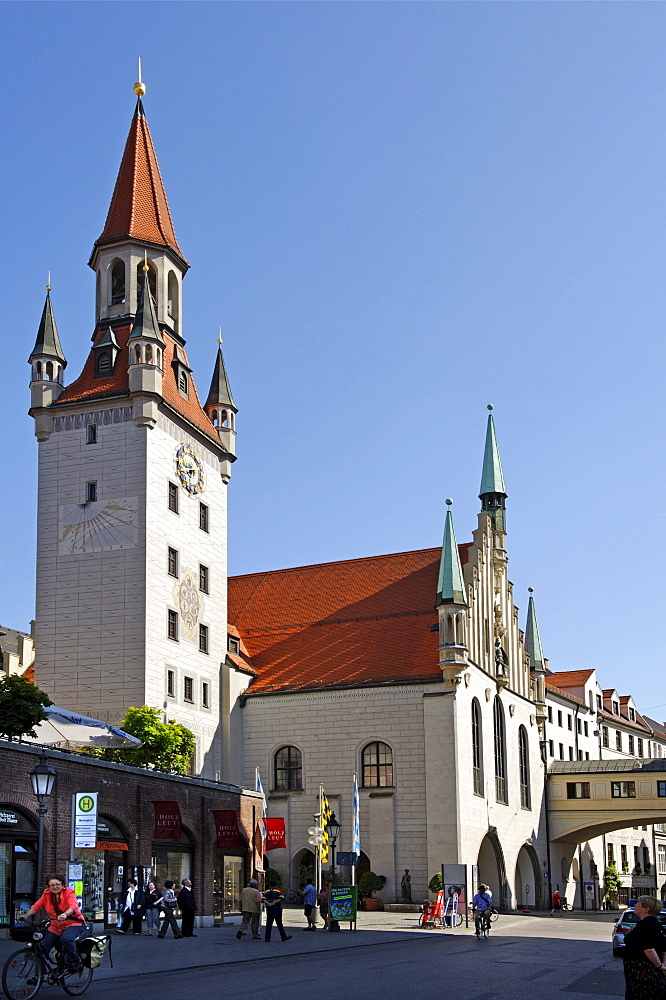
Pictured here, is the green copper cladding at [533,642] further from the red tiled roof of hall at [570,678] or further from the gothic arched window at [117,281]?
the gothic arched window at [117,281]

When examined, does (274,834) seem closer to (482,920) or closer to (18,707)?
(482,920)

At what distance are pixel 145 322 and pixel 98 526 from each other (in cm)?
961

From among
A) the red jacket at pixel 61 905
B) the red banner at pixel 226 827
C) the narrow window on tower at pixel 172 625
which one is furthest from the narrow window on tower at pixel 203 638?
the red jacket at pixel 61 905

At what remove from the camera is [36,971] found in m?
16.9

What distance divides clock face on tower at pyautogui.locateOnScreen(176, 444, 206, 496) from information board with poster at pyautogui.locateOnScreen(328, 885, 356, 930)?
962 inches

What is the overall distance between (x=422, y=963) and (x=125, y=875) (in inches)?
475

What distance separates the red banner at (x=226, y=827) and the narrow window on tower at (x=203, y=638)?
57.3 ft

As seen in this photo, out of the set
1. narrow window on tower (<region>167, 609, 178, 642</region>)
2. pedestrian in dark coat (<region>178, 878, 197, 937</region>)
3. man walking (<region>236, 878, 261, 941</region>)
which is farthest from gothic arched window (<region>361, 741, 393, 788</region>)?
man walking (<region>236, 878, 261, 941</region>)

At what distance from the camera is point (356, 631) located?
62.1m

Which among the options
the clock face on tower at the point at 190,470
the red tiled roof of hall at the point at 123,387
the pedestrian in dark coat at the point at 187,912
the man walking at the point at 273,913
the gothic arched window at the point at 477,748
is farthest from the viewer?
the gothic arched window at the point at 477,748

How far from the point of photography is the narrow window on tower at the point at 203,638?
2239 inches

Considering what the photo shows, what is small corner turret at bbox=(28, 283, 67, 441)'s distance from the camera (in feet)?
181

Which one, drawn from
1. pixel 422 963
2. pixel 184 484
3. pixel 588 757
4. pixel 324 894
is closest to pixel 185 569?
pixel 184 484

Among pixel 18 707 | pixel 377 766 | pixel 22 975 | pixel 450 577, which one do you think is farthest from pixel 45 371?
pixel 22 975
